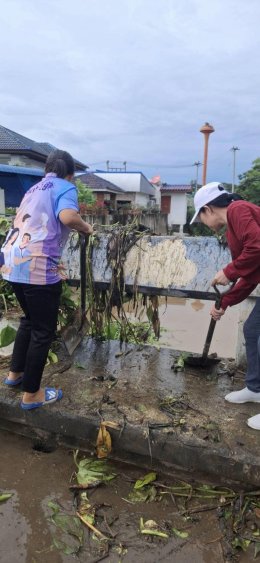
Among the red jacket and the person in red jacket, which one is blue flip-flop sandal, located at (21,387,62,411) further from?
the red jacket

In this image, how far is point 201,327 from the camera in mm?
7766

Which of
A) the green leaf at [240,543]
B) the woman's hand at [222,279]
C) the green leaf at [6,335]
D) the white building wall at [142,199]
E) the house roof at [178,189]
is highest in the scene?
the house roof at [178,189]

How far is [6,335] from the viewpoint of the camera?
3312mm

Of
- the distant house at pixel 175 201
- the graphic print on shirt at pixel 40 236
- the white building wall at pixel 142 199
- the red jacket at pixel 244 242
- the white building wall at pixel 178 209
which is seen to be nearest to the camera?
the red jacket at pixel 244 242

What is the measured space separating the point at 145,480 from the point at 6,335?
5.41 feet

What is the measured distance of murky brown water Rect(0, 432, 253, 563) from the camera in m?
1.81

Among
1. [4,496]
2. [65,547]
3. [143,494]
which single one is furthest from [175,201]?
[65,547]

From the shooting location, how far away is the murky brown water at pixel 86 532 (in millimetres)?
1812

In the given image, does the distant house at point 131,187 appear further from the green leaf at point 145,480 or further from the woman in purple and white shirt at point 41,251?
the green leaf at point 145,480

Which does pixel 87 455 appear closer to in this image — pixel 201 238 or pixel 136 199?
pixel 201 238

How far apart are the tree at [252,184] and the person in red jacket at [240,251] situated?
23.7 meters

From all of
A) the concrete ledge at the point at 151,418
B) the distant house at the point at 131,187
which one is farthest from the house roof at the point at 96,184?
the concrete ledge at the point at 151,418

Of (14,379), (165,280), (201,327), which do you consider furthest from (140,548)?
(201,327)

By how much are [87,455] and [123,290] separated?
1254 millimetres
